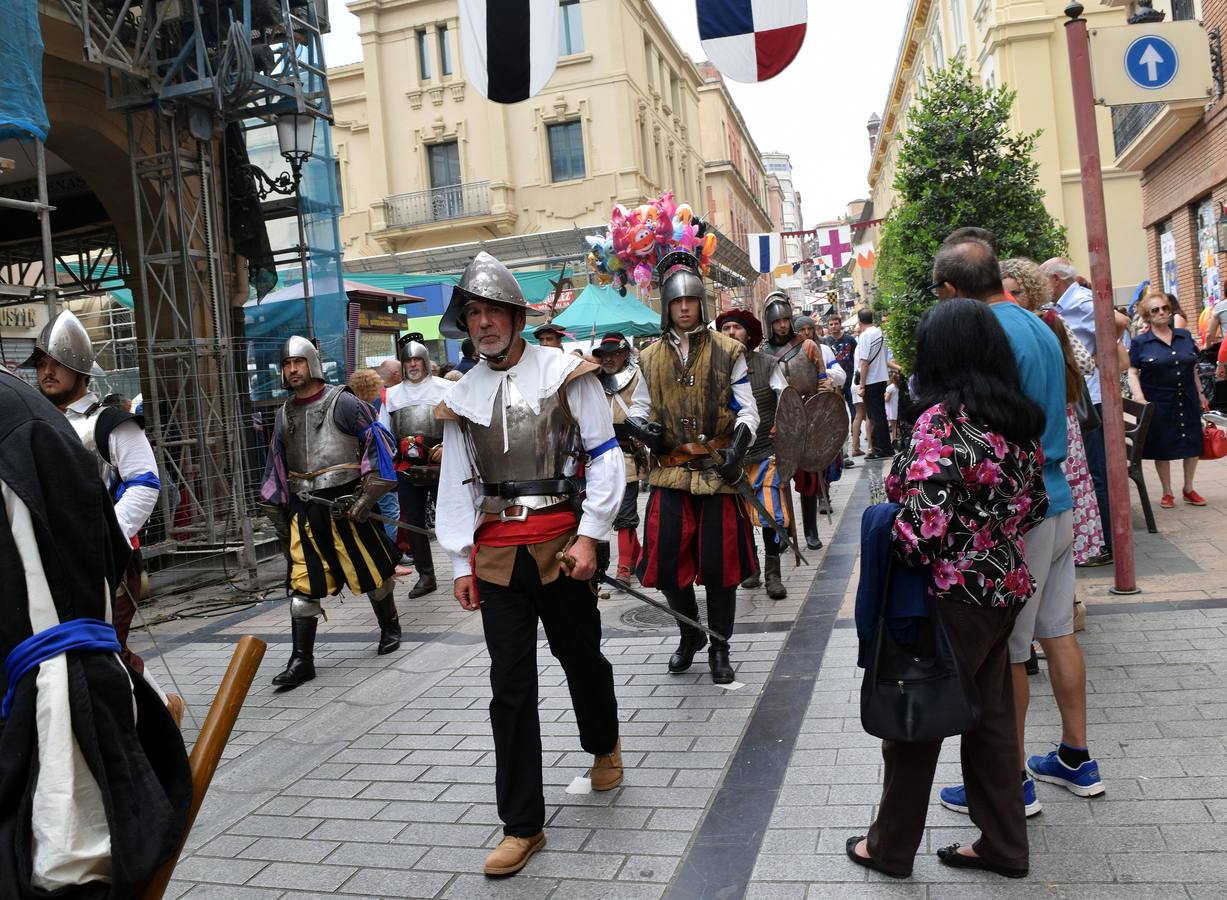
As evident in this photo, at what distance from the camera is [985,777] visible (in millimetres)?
3043

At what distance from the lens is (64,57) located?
31.4 ft

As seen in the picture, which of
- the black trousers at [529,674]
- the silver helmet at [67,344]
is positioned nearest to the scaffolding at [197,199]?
the silver helmet at [67,344]

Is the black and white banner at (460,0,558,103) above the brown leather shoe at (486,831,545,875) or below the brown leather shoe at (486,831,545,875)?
above

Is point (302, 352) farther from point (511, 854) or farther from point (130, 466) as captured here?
point (511, 854)

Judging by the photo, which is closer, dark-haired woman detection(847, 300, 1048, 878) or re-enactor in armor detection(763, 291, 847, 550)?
dark-haired woman detection(847, 300, 1048, 878)

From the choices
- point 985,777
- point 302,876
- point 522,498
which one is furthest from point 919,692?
point 302,876

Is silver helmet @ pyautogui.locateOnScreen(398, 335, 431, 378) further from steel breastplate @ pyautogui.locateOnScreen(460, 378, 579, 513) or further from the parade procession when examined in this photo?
steel breastplate @ pyautogui.locateOnScreen(460, 378, 579, 513)

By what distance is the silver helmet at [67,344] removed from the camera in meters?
4.67

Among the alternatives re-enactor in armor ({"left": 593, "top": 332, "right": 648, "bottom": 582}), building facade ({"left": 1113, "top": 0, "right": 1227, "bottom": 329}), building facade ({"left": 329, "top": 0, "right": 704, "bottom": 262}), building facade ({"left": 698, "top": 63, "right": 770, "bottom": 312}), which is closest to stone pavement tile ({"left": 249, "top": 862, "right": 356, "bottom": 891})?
re-enactor in armor ({"left": 593, "top": 332, "right": 648, "bottom": 582})

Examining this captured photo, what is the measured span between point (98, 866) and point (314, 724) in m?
3.45

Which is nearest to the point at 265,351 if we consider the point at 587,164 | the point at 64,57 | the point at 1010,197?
the point at 64,57

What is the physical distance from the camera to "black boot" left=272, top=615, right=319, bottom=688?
598cm

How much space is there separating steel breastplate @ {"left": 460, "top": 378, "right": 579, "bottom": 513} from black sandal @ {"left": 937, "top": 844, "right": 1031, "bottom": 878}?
67.1 inches

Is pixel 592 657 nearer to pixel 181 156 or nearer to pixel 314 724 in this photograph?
pixel 314 724
